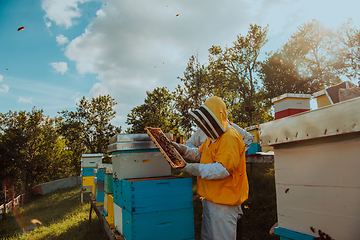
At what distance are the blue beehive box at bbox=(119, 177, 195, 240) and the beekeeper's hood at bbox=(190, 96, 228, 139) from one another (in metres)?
0.59

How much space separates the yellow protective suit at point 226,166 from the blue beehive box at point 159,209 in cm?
27

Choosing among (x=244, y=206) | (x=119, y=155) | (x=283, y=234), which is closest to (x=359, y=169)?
(x=283, y=234)

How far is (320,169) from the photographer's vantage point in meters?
1.42

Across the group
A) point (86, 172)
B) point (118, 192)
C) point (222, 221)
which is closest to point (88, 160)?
point (86, 172)

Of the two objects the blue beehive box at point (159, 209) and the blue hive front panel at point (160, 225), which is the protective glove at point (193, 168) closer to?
the blue beehive box at point (159, 209)

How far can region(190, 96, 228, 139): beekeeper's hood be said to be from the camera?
236 centimetres

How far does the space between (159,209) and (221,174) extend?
0.73 metres

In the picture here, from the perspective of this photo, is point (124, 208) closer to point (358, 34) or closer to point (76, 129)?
point (358, 34)

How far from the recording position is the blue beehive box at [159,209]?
A: 7.41 ft

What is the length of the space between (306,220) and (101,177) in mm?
4049

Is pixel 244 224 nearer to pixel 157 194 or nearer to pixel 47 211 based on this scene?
pixel 157 194

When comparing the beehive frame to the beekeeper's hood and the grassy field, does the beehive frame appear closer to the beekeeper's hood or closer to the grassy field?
the beekeeper's hood

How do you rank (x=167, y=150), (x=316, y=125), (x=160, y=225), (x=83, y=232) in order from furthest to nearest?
1. (x=83, y=232)
2. (x=167, y=150)
3. (x=160, y=225)
4. (x=316, y=125)

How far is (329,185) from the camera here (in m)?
1.38
